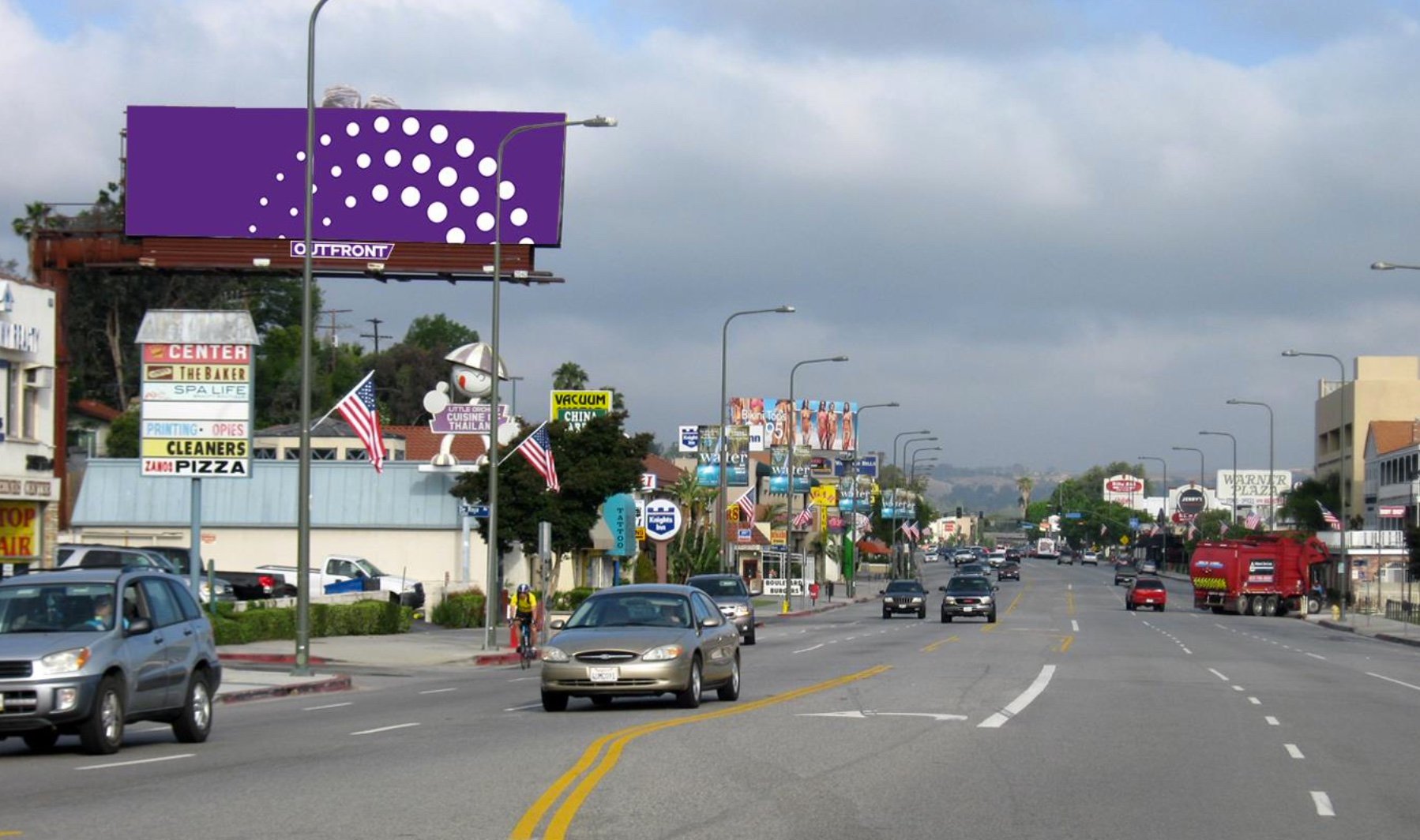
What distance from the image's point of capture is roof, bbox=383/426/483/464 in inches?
2643

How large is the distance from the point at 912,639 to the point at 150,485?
26.3 m

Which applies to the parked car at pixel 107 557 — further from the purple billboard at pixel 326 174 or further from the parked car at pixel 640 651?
the parked car at pixel 640 651

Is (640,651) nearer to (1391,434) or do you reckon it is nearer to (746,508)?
(746,508)

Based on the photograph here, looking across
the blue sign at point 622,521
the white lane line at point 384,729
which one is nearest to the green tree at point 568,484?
the blue sign at point 622,521

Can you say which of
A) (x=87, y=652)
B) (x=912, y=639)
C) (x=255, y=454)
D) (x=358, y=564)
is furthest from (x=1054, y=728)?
(x=255, y=454)

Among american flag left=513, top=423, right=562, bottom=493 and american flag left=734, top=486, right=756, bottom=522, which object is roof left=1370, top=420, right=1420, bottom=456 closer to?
american flag left=734, top=486, right=756, bottom=522

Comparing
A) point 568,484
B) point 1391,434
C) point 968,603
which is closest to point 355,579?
point 568,484

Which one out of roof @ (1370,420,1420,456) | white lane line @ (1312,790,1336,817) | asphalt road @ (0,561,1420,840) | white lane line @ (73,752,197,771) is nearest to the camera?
asphalt road @ (0,561,1420,840)

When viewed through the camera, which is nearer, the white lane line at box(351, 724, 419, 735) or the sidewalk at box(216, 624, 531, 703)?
the white lane line at box(351, 724, 419, 735)

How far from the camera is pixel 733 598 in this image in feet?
141

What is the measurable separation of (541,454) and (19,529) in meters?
13.2

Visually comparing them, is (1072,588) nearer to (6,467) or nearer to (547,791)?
(6,467)

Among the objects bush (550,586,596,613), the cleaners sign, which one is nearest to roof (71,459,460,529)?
bush (550,586,596,613)

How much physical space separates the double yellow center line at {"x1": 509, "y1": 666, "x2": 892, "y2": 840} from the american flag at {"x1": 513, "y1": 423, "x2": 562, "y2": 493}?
21913 millimetres
